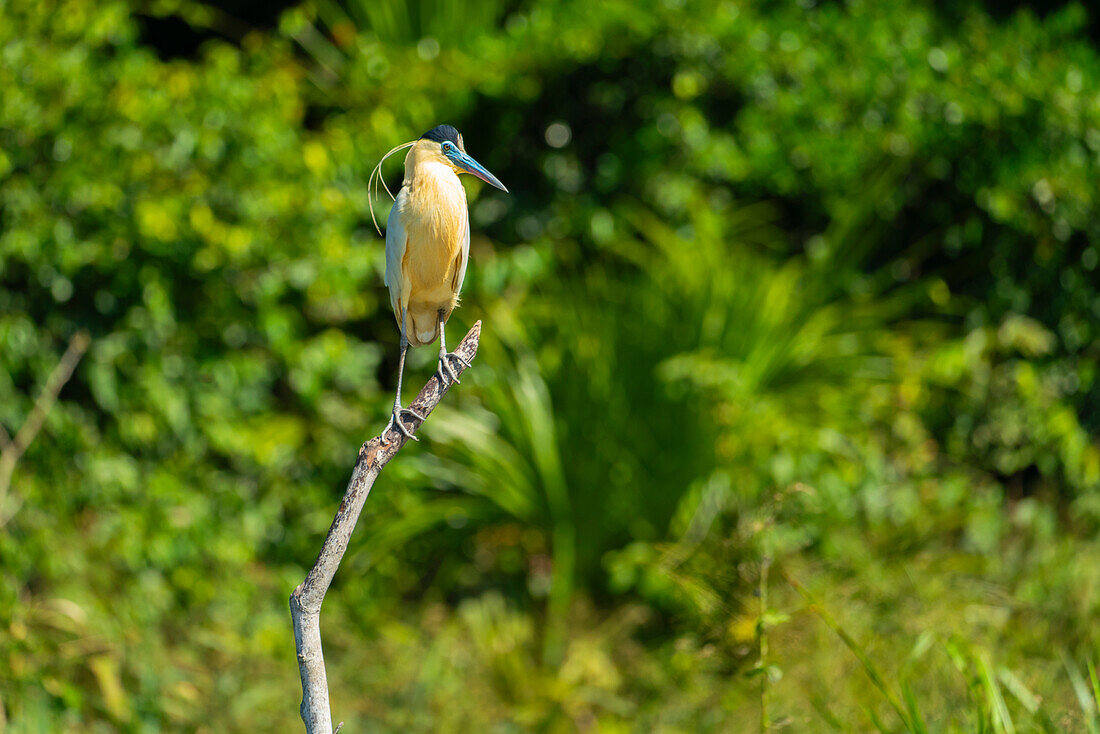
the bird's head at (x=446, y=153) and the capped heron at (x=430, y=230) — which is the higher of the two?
the bird's head at (x=446, y=153)

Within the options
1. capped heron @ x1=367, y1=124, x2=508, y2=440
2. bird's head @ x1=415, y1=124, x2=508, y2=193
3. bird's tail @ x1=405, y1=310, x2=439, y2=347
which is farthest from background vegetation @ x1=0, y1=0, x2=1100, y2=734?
bird's head @ x1=415, y1=124, x2=508, y2=193

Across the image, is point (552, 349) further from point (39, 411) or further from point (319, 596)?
point (319, 596)

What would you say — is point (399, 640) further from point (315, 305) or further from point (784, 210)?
point (784, 210)

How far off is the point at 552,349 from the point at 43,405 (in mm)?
1958

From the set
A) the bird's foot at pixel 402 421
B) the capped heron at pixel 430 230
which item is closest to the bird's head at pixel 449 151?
the capped heron at pixel 430 230

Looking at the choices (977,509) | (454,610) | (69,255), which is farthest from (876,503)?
(69,255)

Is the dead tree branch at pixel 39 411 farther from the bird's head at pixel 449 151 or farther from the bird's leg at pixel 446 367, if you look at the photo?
the bird's head at pixel 449 151

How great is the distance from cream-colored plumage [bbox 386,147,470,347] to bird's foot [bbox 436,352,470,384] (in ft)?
0.35

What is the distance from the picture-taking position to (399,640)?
3.83 meters

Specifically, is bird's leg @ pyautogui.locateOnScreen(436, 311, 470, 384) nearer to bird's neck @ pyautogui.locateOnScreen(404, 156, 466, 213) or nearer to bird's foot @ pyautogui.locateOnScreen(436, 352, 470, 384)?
bird's foot @ pyautogui.locateOnScreen(436, 352, 470, 384)

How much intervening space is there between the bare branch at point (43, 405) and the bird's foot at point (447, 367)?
244 cm

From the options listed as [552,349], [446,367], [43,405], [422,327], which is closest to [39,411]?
[43,405]

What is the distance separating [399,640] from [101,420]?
59.0 inches

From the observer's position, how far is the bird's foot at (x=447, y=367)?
1803mm
